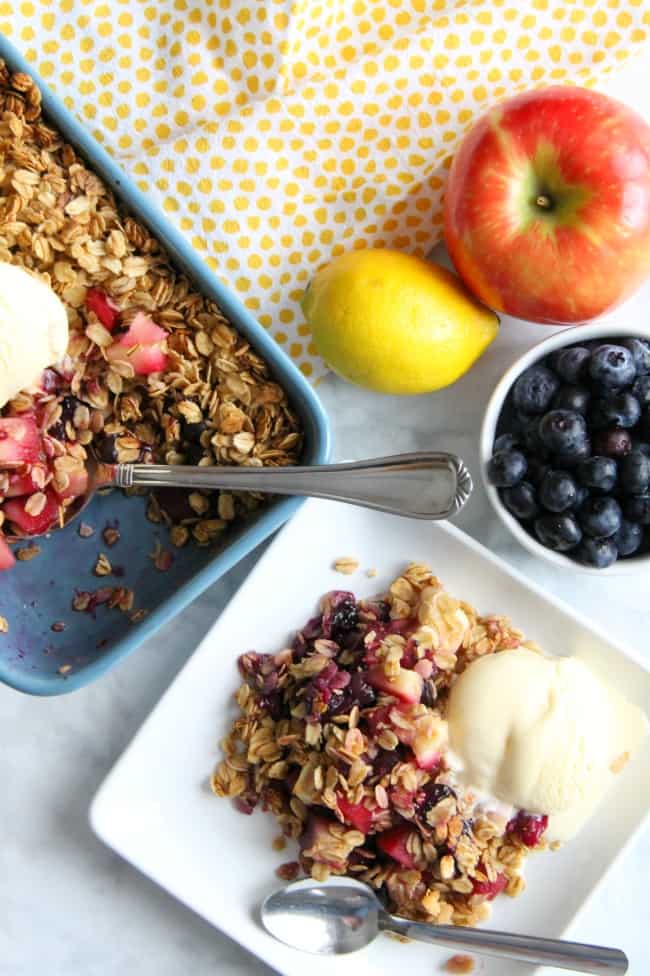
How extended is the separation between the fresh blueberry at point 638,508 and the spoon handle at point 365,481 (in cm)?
19

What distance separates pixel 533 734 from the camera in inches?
42.5

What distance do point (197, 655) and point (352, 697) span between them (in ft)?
0.60

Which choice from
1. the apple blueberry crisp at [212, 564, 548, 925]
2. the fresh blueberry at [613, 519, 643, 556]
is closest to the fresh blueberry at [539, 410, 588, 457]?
the fresh blueberry at [613, 519, 643, 556]

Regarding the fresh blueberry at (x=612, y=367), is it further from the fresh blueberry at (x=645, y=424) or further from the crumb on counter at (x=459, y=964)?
the crumb on counter at (x=459, y=964)

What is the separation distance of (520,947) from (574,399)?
0.59 metres

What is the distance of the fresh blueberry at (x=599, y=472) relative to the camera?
103 centimetres

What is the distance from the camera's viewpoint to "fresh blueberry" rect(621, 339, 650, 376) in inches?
42.0

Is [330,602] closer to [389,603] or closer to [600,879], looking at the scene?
[389,603]

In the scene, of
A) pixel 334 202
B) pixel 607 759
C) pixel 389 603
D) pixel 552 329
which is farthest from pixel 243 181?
pixel 607 759

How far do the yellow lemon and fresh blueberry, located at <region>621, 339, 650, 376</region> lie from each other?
154 millimetres

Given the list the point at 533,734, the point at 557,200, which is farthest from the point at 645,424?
the point at 533,734

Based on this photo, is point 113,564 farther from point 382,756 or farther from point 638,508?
point 638,508

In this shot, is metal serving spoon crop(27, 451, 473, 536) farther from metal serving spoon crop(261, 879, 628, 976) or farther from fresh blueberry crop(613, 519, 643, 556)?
metal serving spoon crop(261, 879, 628, 976)

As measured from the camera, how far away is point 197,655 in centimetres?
113
